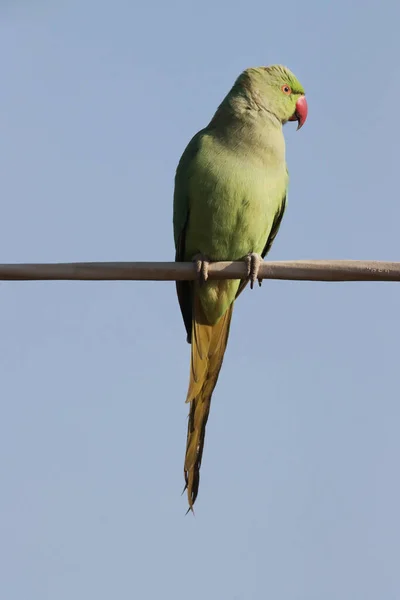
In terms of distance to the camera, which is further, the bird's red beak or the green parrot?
the bird's red beak

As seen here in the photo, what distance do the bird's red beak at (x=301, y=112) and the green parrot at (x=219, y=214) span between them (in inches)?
Answer: 15.1

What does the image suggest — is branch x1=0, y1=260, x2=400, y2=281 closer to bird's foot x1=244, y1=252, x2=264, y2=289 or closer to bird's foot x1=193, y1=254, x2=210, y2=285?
bird's foot x1=193, y1=254, x2=210, y2=285

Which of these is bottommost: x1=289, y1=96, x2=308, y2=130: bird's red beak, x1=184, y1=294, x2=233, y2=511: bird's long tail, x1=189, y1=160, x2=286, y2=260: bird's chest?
x1=184, y1=294, x2=233, y2=511: bird's long tail

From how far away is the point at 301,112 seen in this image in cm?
576

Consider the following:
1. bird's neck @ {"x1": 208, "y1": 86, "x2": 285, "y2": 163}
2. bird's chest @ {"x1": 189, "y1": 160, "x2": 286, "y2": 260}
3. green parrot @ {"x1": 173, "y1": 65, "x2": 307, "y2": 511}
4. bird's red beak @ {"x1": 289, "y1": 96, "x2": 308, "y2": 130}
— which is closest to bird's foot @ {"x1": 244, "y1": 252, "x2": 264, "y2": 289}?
green parrot @ {"x1": 173, "y1": 65, "x2": 307, "y2": 511}

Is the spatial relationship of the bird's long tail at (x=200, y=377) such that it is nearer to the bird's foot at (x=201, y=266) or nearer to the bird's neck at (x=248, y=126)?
the bird's foot at (x=201, y=266)

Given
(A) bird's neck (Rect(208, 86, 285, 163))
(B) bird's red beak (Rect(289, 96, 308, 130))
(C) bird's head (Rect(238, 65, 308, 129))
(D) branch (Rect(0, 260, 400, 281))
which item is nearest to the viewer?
(D) branch (Rect(0, 260, 400, 281))

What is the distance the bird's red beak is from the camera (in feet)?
18.8

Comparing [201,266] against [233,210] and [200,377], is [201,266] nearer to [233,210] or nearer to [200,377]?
[233,210]

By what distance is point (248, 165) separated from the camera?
491cm

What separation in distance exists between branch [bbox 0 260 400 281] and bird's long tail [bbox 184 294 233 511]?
4.84ft

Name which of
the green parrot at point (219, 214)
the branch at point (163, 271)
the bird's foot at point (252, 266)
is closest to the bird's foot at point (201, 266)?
the green parrot at point (219, 214)

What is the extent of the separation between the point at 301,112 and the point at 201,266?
172cm

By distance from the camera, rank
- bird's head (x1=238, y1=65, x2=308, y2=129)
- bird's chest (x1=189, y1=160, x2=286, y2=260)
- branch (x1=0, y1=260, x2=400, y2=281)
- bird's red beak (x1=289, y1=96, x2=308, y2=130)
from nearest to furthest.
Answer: branch (x1=0, y1=260, x2=400, y2=281)
bird's chest (x1=189, y1=160, x2=286, y2=260)
bird's head (x1=238, y1=65, x2=308, y2=129)
bird's red beak (x1=289, y1=96, x2=308, y2=130)
